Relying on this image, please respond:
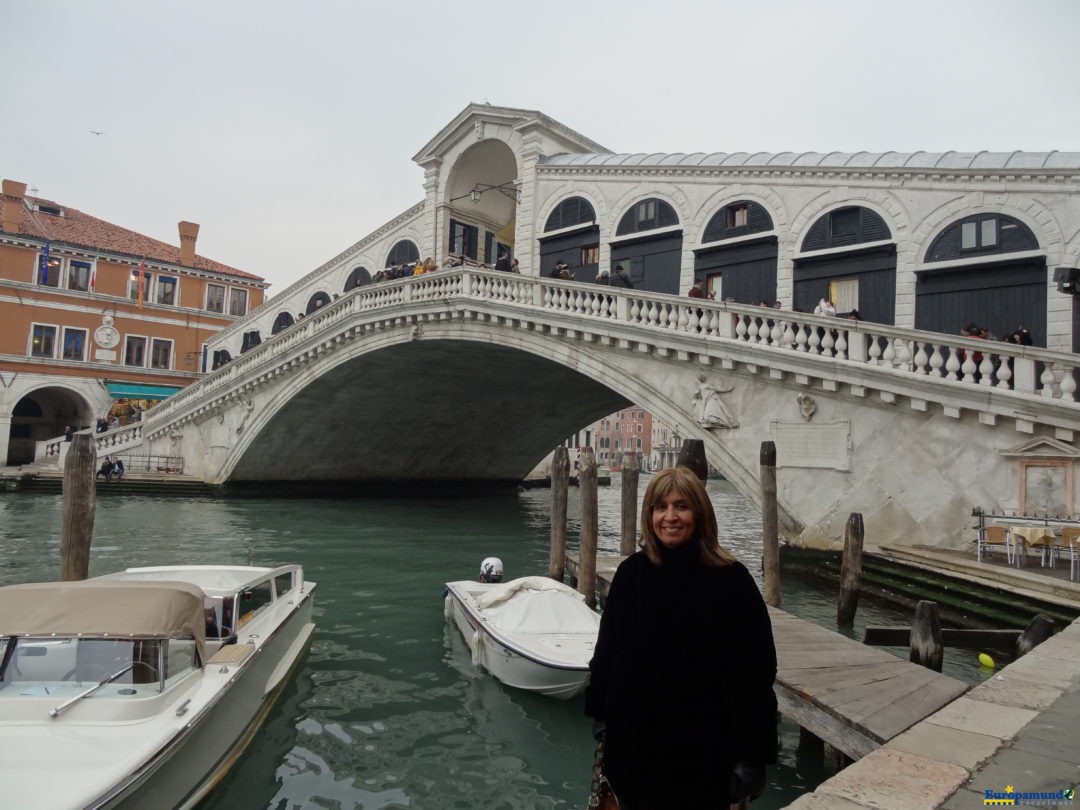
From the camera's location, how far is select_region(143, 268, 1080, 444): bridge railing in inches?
335

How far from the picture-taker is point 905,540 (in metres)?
9.30

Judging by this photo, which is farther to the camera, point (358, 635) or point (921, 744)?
point (358, 635)

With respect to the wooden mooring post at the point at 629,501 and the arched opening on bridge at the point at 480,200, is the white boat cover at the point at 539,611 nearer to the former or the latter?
the wooden mooring post at the point at 629,501

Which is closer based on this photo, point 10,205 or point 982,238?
point 982,238

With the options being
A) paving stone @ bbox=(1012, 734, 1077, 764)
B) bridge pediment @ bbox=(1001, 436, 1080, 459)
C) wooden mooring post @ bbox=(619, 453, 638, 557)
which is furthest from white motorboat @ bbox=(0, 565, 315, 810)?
bridge pediment @ bbox=(1001, 436, 1080, 459)

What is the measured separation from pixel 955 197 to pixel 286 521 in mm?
14673

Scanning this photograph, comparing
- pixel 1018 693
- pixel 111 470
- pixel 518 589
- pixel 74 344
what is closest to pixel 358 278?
pixel 111 470

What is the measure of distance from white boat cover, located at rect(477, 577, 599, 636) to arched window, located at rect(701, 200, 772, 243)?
930 cm

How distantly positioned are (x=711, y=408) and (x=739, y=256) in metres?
4.27

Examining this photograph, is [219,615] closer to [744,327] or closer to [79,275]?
[744,327]

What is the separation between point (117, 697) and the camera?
3.64 meters

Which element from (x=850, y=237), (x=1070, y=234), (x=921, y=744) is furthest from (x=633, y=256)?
(x=921, y=744)

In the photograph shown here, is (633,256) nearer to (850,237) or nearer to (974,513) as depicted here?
(850,237)

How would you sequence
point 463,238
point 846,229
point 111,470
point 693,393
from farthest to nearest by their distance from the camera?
point 463,238 < point 111,470 < point 846,229 < point 693,393
